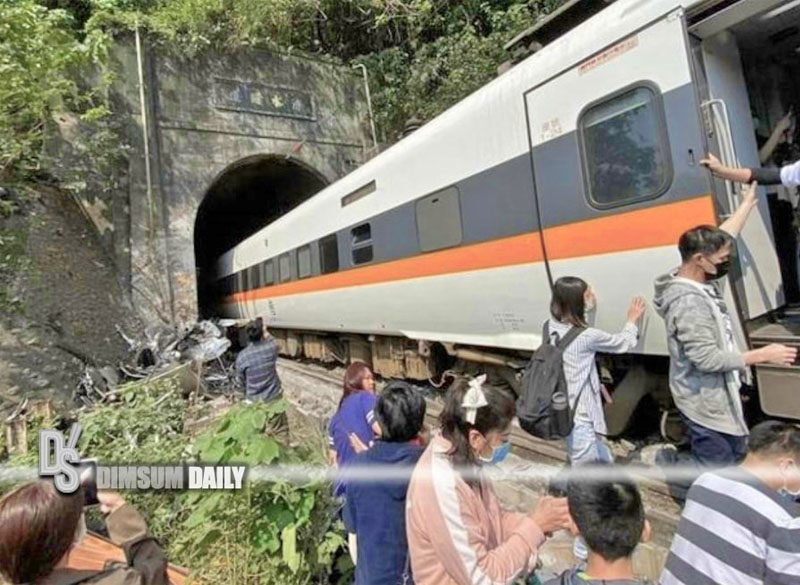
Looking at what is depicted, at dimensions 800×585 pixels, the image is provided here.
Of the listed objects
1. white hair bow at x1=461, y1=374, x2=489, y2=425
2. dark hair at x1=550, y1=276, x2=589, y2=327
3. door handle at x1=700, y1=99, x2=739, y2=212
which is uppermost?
door handle at x1=700, y1=99, x2=739, y2=212

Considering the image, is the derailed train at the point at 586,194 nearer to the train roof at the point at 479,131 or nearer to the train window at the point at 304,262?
the train roof at the point at 479,131

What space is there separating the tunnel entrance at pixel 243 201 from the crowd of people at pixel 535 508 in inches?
523

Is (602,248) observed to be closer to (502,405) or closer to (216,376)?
(502,405)

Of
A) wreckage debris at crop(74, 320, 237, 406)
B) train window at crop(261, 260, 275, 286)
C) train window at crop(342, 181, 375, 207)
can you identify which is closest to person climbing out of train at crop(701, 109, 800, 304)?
train window at crop(342, 181, 375, 207)

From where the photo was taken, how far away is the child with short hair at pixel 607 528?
1.43 metres

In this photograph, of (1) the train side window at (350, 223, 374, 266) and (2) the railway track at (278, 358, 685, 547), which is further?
(1) the train side window at (350, 223, 374, 266)

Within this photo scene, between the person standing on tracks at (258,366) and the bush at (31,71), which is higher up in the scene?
the bush at (31,71)

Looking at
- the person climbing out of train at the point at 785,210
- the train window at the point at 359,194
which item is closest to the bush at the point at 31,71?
the train window at the point at 359,194

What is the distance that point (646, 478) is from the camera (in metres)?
3.46

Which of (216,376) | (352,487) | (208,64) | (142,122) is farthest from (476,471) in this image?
(208,64)

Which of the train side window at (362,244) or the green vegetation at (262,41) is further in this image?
the green vegetation at (262,41)

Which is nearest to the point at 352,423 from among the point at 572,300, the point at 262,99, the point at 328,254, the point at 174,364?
the point at 572,300

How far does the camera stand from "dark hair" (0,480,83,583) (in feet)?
4.61

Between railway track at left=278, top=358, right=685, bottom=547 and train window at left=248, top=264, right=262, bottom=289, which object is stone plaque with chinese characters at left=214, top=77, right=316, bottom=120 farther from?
railway track at left=278, top=358, right=685, bottom=547
